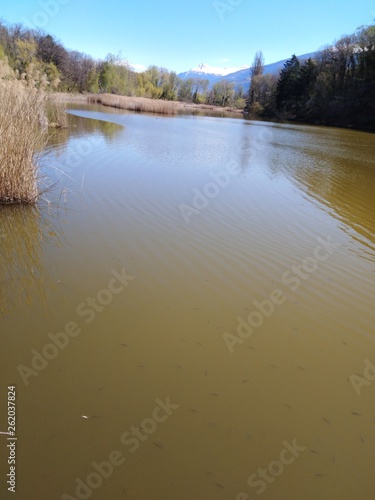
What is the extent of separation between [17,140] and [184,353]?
4.13m

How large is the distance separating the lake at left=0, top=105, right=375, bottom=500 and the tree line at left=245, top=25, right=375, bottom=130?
39425mm

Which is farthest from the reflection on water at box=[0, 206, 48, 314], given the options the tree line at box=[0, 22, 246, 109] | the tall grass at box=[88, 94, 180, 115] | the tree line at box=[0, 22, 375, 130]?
the tall grass at box=[88, 94, 180, 115]

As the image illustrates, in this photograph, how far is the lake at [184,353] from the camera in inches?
67.3

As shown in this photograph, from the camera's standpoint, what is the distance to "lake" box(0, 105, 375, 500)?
1.71 m

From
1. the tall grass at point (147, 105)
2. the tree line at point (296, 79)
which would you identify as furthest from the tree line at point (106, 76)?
the tall grass at point (147, 105)

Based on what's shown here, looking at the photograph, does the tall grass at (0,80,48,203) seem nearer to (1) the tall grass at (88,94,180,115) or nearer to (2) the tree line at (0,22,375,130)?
(2) the tree line at (0,22,375,130)

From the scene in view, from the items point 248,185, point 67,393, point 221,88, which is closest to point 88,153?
point 248,185

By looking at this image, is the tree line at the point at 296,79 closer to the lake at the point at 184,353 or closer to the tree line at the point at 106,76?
the tree line at the point at 106,76

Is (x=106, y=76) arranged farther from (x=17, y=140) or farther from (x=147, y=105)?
(x=17, y=140)

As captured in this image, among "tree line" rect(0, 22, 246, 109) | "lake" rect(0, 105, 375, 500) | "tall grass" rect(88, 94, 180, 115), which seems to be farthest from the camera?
"tree line" rect(0, 22, 246, 109)

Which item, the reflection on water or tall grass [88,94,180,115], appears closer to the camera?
the reflection on water

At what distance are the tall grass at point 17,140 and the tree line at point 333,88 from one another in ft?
131

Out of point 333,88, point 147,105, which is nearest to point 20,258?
point 147,105

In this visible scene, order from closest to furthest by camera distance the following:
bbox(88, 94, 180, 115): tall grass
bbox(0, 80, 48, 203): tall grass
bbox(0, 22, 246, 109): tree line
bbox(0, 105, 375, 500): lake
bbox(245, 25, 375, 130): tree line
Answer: bbox(0, 105, 375, 500): lake, bbox(0, 80, 48, 203): tall grass, bbox(88, 94, 180, 115): tall grass, bbox(245, 25, 375, 130): tree line, bbox(0, 22, 246, 109): tree line
